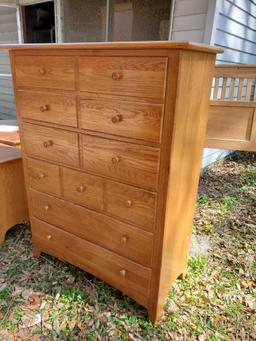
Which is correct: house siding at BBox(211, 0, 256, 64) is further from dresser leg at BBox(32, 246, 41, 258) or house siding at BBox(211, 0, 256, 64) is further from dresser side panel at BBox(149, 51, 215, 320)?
dresser leg at BBox(32, 246, 41, 258)

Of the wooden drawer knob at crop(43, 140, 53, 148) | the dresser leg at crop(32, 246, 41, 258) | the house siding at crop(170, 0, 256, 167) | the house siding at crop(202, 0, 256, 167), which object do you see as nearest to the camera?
the wooden drawer knob at crop(43, 140, 53, 148)

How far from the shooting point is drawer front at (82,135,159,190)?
1289 millimetres

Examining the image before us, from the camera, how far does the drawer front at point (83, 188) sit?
1.54 m

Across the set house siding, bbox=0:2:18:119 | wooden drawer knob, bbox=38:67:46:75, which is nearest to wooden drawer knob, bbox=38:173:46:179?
wooden drawer knob, bbox=38:67:46:75

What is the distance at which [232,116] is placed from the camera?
2260 mm

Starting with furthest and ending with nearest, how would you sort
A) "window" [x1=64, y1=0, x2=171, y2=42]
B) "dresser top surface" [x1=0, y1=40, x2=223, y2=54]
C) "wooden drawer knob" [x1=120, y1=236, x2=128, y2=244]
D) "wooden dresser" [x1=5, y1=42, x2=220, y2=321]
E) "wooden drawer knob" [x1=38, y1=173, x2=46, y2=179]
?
"window" [x1=64, y1=0, x2=171, y2=42]
"wooden drawer knob" [x1=38, y1=173, x2=46, y2=179]
"wooden drawer knob" [x1=120, y1=236, x2=128, y2=244]
"wooden dresser" [x1=5, y1=42, x2=220, y2=321]
"dresser top surface" [x1=0, y1=40, x2=223, y2=54]

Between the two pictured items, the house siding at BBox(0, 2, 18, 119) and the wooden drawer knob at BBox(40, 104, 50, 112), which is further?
the house siding at BBox(0, 2, 18, 119)

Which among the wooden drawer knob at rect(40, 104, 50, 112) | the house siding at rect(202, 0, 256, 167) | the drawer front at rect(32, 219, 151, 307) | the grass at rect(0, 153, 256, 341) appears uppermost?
the house siding at rect(202, 0, 256, 167)

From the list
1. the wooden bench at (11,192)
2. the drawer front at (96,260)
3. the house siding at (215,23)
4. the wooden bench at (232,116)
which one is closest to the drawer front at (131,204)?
the drawer front at (96,260)

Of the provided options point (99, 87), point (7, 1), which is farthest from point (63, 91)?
point (7, 1)

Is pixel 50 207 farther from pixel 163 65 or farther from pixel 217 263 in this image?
pixel 217 263

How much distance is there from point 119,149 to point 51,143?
0.49 meters

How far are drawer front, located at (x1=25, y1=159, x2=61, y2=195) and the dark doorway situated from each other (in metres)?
3.91

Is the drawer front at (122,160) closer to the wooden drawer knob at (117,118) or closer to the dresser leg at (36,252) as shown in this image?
the wooden drawer knob at (117,118)
